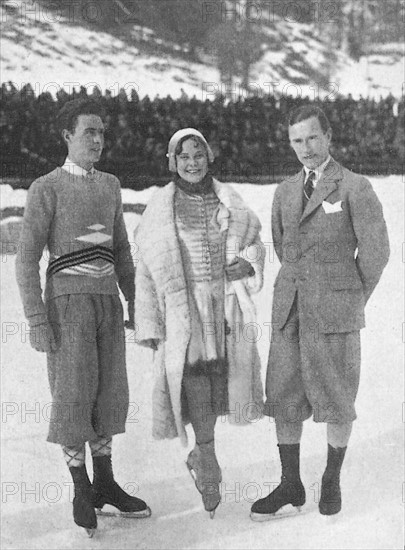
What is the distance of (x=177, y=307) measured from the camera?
264 cm

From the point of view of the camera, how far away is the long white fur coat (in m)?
2.64

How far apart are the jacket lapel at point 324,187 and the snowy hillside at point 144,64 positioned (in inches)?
19.3

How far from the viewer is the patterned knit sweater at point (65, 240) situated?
8.27 ft

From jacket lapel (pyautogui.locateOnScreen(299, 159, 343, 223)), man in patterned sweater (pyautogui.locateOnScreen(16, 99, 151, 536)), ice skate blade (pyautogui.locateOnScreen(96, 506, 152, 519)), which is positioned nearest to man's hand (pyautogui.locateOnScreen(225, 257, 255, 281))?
jacket lapel (pyautogui.locateOnScreen(299, 159, 343, 223))

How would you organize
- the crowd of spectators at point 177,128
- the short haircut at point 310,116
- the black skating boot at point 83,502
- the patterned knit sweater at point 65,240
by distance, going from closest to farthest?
1. the patterned knit sweater at point 65,240
2. the black skating boot at point 83,502
3. the short haircut at point 310,116
4. the crowd of spectators at point 177,128

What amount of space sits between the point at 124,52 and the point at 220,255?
990mm

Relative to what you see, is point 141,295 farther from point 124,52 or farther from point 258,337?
point 124,52

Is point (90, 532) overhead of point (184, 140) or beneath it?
beneath

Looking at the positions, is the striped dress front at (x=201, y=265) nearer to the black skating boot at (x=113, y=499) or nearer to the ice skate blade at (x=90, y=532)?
the black skating boot at (x=113, y=499)

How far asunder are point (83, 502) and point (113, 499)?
153 millimetres

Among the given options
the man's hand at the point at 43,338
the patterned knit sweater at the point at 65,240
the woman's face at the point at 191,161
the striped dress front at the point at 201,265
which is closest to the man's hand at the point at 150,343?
the striped dress front at the point at 201,265

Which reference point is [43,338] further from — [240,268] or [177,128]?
[177,128]

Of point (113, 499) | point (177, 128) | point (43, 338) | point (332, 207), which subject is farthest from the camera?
point (177, 128)

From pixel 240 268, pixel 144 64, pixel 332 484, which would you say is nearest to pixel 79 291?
pixel 240 268
